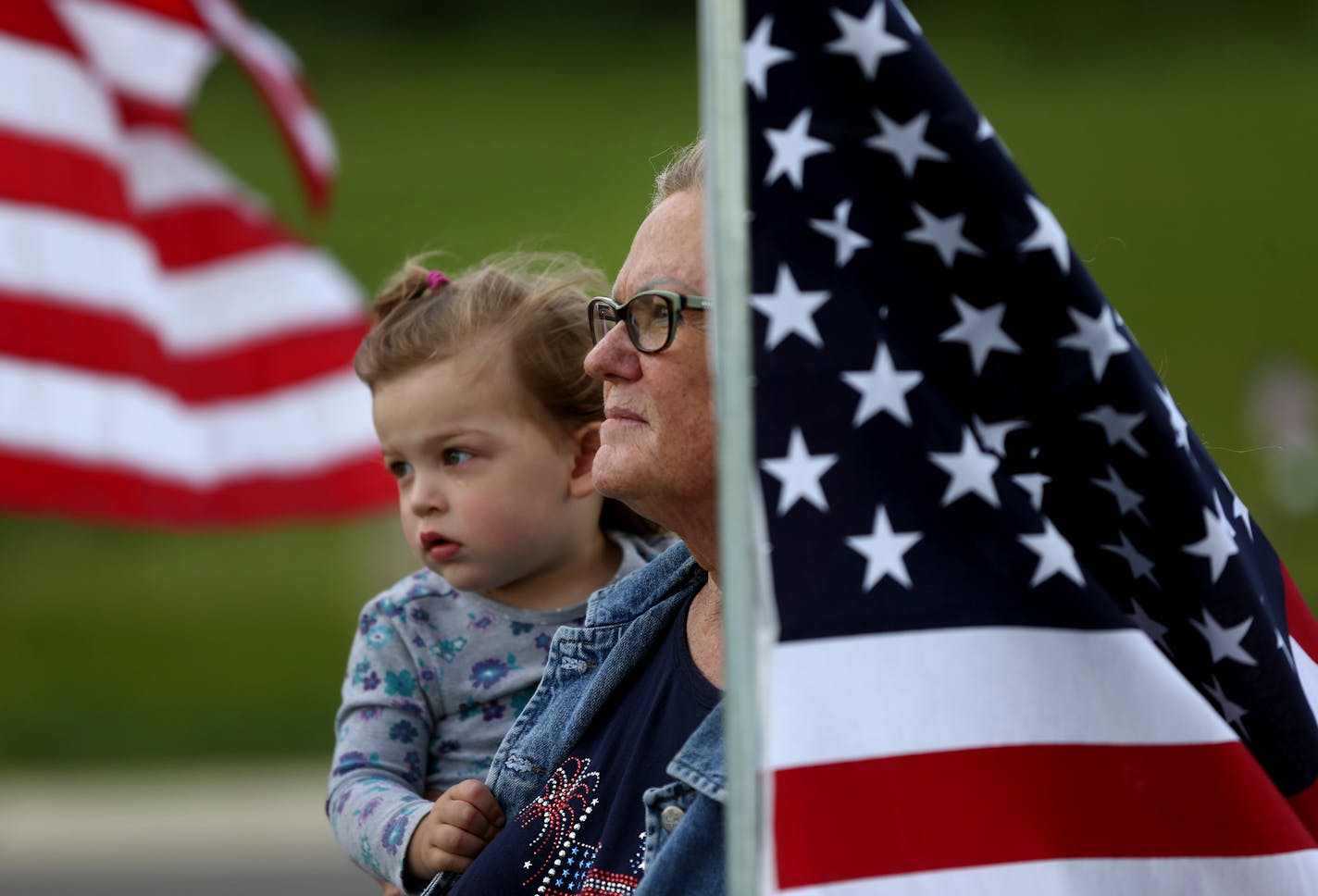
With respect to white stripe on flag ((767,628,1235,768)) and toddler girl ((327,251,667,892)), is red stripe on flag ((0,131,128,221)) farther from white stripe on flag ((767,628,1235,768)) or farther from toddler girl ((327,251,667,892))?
white stripe on flag ((767,628,1235,768))

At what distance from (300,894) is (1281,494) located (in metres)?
10.7

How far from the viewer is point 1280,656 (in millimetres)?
1769

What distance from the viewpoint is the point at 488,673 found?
8.35 feet

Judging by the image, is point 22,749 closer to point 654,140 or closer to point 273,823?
point 273,823

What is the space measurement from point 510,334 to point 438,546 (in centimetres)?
30

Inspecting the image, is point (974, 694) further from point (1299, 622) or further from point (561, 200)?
point (561, 200)

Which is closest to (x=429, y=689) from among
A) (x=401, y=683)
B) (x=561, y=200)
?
(x=401, y=683)

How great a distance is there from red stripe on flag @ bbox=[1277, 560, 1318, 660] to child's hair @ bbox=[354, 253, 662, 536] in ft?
3.22

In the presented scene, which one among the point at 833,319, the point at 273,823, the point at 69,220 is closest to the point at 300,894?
the point at 273,823

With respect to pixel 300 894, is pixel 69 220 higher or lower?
higher

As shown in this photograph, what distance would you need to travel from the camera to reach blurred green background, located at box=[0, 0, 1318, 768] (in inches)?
510

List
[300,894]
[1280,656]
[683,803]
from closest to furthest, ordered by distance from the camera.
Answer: [1280,656] → [683,803] → [300,894]

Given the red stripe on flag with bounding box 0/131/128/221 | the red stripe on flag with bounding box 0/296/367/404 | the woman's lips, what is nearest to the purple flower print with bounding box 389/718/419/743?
the woman's lips

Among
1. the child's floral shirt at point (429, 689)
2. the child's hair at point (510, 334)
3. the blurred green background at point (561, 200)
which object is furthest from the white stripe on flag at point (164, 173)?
the blurred green background at point (561, 200)
